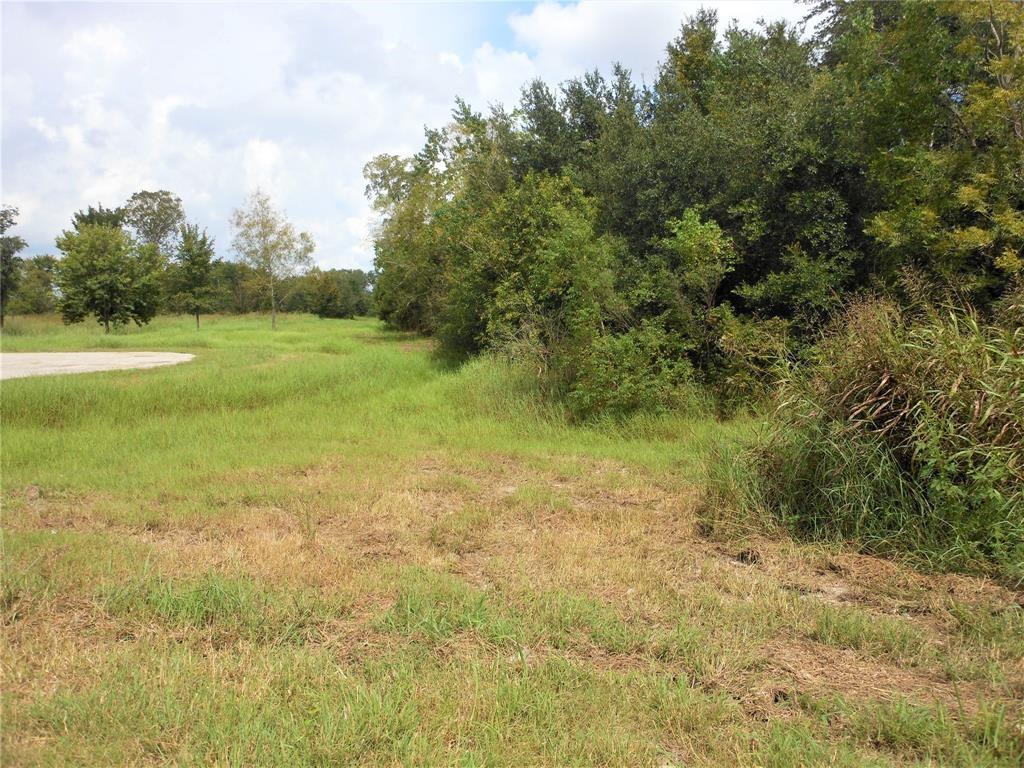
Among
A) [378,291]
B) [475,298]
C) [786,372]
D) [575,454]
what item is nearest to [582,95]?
[475,298]

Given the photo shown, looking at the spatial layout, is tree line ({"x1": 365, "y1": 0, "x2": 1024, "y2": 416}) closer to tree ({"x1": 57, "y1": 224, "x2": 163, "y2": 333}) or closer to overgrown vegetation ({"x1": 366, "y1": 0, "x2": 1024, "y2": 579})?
overgrown vegetation ({"x1": 366, "y1": 0, "x2": 1024, "y2": 579})

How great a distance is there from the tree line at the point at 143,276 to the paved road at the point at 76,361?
10839mm

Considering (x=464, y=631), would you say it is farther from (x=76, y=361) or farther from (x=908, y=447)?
(x=76, y=361)

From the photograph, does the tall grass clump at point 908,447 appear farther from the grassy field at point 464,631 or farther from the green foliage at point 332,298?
the green foliage at point 332,298

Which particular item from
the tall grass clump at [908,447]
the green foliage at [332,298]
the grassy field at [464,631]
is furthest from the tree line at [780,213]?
the green foliage at [332,298]

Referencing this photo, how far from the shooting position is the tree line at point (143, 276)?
106 ft

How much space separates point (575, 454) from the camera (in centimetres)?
882

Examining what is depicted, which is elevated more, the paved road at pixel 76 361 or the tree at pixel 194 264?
the tree at pixel 194 264

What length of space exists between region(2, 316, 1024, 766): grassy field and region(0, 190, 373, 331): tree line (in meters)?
30.0

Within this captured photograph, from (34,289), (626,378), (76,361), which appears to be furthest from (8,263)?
(626,378)

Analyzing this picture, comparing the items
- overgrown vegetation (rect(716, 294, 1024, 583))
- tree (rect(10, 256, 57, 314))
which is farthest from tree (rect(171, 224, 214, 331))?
overgrown vegetation (rect(716, 294, 1024, 583))

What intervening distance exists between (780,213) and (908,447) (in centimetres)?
757

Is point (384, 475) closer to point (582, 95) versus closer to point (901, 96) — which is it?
point (901, 96)

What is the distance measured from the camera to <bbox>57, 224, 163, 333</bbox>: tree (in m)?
31.9
